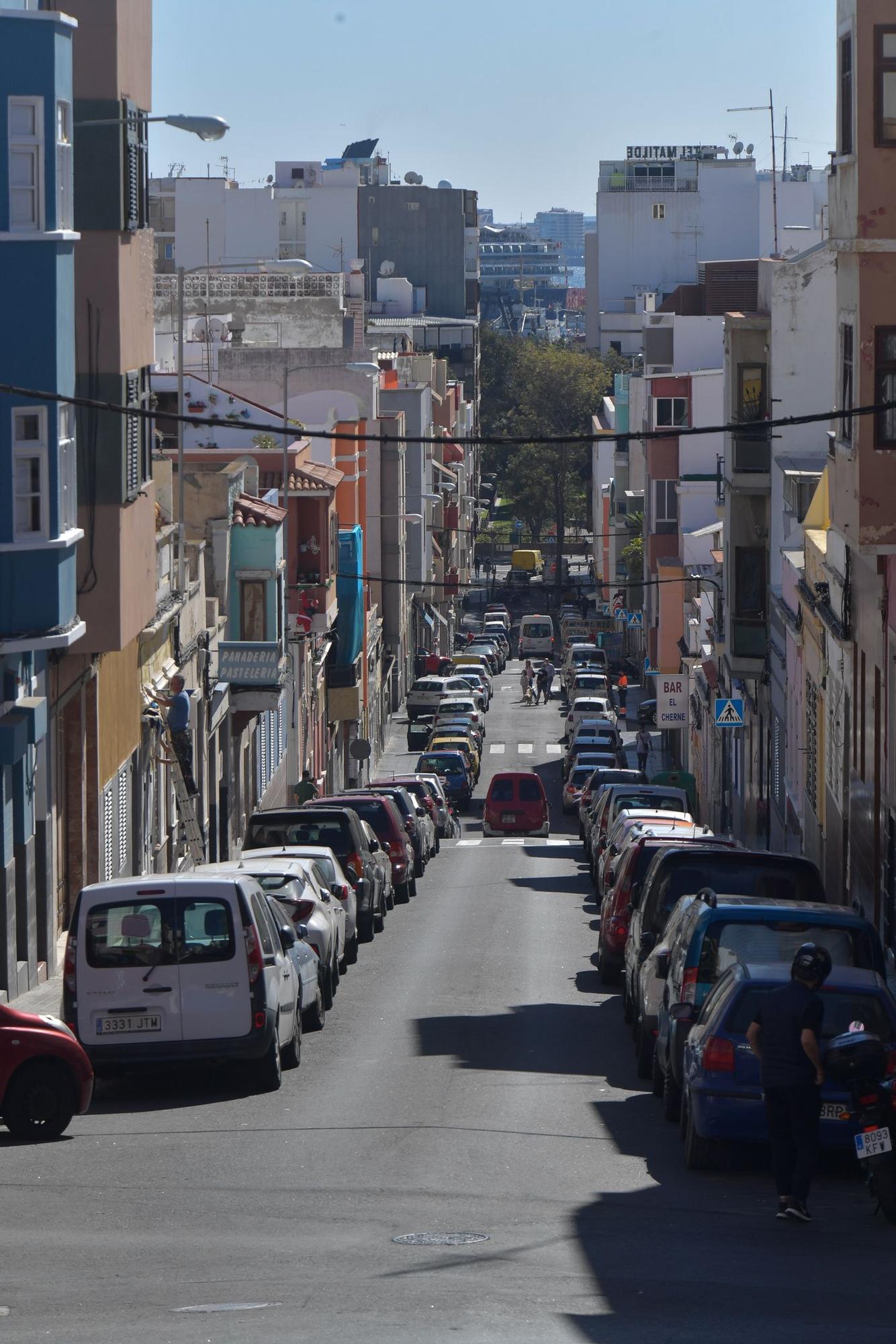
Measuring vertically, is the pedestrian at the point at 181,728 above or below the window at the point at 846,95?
below

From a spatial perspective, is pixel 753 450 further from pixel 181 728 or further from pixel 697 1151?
pixel 697 1151

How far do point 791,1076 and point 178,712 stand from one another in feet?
69.7

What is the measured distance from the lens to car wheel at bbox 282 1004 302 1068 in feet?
56.5

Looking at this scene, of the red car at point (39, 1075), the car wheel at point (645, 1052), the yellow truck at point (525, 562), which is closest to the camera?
the red car at point (39, 1075)

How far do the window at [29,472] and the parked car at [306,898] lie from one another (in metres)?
3.69

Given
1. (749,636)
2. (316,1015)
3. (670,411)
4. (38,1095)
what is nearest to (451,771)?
(749,636)

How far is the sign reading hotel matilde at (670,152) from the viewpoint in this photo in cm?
16588

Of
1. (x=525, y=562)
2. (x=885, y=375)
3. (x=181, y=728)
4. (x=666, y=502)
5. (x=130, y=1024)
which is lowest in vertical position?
(x=130, y=1024)

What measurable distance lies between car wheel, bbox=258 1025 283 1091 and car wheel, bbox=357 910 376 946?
38.5 ft

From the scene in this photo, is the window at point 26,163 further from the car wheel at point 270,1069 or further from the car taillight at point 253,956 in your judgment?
the car wheel at point 270,1069

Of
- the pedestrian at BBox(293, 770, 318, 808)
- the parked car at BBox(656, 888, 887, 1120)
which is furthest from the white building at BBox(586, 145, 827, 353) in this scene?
the parked car at BBox(656, 888, 887, 1120)

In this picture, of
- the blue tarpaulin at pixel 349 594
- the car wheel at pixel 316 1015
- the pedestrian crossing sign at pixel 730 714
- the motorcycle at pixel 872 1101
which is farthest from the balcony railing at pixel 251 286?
the motorcycle at pixel 872 1101

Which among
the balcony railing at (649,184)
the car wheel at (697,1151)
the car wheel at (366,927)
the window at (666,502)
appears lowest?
the car wheel at (366,927)

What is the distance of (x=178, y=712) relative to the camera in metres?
31.8
